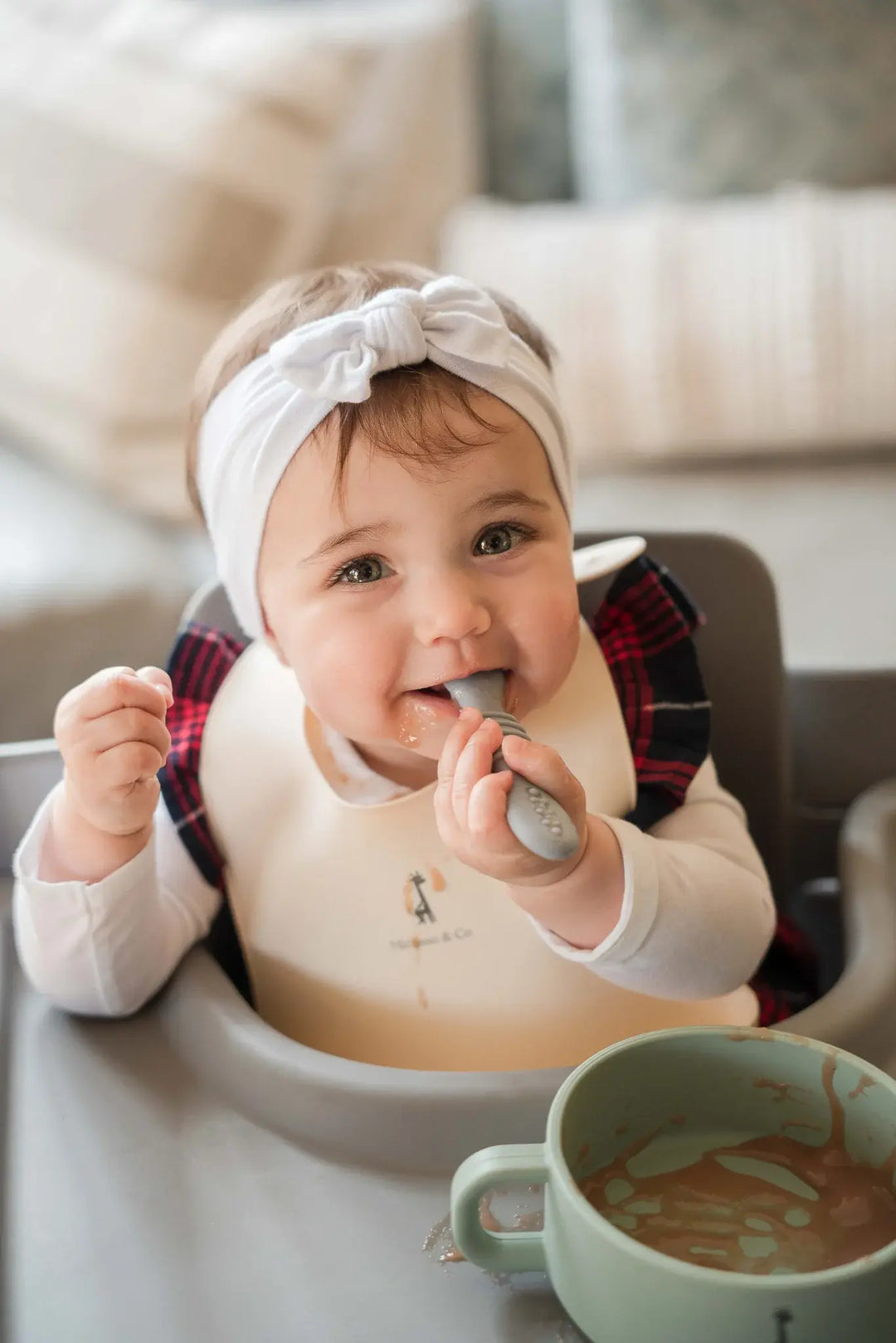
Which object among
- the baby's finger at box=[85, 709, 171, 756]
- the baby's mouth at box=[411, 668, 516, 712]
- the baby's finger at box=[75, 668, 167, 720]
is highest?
the baby's finger at box=[75, 668, 167, 720]

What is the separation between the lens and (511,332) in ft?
2.47

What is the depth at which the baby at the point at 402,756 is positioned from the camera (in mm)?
674

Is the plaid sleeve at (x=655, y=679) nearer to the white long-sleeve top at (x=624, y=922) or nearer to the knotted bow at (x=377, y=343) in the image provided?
the white long-sleeve top at (x=624, y=922)

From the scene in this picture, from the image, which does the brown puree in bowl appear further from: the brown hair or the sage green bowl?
the brown hair

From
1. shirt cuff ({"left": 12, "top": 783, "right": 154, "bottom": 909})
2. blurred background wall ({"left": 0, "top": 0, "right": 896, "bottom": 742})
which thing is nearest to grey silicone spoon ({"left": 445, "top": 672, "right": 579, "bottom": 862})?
shirt cuff ({"left": 12, "top": 783, "right": 154, "bottom": 909})

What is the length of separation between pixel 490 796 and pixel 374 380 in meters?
0.24

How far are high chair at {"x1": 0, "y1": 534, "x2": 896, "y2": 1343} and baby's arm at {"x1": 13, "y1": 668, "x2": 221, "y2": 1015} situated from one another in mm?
25

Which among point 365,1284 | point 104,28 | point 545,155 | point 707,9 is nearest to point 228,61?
point 104,28

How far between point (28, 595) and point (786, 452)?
2.97 feet

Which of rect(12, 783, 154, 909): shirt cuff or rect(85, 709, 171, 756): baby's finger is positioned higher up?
rect(85, 709, 171, 756): baby's finger

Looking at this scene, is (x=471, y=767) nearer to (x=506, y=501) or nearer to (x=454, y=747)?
(x=454, y=747)

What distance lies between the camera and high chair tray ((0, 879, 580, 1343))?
545 millimetres

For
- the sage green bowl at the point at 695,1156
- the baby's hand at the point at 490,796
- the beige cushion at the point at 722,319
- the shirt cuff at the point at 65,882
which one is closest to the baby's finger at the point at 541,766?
the baby's hand at the point at 490,796

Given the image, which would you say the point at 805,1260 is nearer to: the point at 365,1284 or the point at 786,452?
the point at 365,1284
